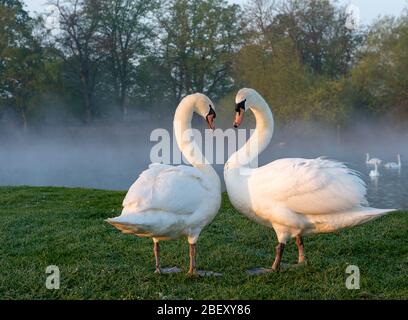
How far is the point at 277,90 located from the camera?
1266 inches

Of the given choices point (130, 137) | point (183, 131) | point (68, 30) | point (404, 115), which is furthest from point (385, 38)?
point (183, 131)

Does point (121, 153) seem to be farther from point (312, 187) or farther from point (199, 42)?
point (312, 187)

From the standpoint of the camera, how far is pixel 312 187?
15.7 feet

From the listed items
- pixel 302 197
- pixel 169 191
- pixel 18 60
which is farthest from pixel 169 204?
pixel 18 60

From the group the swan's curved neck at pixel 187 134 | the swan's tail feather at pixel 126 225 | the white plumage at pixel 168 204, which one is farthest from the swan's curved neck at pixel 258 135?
the swan's tail feather at pixel 126 225

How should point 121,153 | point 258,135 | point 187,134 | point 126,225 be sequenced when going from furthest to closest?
point 121,153
point 258,135
point 187,134
point 126,225

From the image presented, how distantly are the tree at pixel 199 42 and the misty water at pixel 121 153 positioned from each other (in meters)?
4.51

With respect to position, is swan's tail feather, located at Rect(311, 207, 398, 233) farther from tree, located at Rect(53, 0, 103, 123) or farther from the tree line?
tree, located at Rect(53, 0, 103, 123)

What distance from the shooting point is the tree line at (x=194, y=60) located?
33.0 m

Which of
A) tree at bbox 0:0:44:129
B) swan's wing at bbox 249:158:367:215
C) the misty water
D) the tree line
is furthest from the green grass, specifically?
tree at bbox 0:0:44:129

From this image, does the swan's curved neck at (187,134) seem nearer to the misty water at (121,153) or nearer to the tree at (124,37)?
the misty water at (121,153)

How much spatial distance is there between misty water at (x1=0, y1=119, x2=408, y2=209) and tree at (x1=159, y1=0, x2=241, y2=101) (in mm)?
4508

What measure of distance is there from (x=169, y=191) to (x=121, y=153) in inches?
1059

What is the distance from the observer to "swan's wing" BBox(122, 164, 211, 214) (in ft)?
14.7
